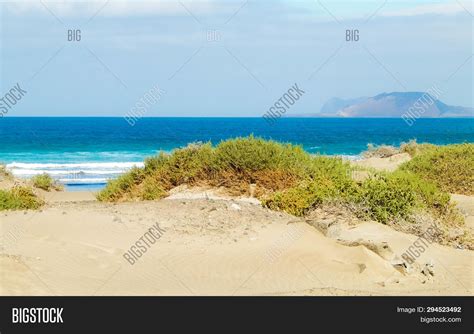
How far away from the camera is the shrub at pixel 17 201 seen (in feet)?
46.8

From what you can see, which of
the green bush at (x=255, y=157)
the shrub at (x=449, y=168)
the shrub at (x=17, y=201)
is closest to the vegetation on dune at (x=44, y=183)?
the shrub at (x=17, y=201)

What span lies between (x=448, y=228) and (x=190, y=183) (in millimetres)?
5454

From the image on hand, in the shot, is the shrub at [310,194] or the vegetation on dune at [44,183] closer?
the shrub at [310,194]

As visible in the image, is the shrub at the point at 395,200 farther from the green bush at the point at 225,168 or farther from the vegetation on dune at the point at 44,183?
the vegetation on dune at the point at 44,183

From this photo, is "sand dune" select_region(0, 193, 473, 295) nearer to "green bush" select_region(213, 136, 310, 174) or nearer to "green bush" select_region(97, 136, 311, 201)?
"green bush" select_region(97, 136, 311, 201)

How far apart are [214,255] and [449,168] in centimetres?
1022

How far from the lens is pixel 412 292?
967 centimetres

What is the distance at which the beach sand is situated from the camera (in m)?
9.63

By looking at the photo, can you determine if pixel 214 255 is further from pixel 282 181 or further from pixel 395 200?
pixel 282 181

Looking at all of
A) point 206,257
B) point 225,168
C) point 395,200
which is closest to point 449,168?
point 395,200

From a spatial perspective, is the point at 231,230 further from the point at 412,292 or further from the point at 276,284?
the point at 412,292

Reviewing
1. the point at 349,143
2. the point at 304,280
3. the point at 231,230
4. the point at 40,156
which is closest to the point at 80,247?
the point at 231,230

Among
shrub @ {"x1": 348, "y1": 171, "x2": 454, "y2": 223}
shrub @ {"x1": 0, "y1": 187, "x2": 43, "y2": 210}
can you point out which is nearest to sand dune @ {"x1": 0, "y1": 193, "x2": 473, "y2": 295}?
shrub @ {"x1": 348, "y1": 171, "x2": 454, "y2": 223}

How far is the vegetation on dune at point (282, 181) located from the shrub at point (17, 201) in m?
1.96
